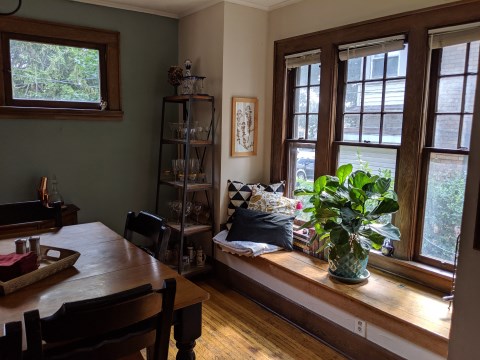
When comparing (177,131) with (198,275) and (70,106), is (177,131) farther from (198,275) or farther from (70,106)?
(198,275)

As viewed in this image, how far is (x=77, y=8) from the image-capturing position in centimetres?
321

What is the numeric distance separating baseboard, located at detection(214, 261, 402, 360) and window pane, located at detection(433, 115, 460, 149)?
131 centimetres

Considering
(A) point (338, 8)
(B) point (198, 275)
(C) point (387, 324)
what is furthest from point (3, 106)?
(C) point (387, 324)

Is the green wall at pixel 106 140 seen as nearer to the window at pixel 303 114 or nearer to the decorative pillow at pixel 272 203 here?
the decorative pillow at pixel 272 203

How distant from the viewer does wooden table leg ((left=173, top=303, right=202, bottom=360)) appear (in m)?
1.45

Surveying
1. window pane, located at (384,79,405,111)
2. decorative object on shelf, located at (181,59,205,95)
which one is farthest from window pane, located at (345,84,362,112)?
decorative object on shelf, located at (181,59,205,95)

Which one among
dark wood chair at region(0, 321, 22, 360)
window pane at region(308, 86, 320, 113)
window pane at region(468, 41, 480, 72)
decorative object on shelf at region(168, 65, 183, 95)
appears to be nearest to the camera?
dark wood chair at region(0, 321, 22, 360)

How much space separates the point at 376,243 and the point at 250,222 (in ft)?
3.63

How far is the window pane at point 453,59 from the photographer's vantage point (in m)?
2.28

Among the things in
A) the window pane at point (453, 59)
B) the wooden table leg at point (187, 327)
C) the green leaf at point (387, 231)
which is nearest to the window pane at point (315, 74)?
the window pane at point (453, 59)

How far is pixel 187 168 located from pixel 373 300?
176 cm

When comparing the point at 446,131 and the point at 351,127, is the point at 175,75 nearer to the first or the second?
the point at 351,127

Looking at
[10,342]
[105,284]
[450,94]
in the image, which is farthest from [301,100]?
[10,342]

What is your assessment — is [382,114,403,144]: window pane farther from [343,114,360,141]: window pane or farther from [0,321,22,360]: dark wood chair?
[0,321,22,360]: dark wood chair
